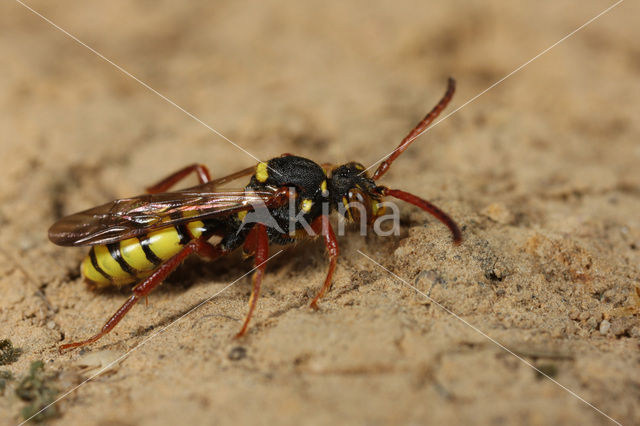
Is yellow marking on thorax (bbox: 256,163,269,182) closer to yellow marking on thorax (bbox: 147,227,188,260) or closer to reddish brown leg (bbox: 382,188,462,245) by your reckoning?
yellow marking on thorax (bbox: 147,227,188,260)

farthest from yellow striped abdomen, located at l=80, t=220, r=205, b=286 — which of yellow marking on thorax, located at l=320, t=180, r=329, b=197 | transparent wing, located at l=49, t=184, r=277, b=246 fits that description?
yellow marking on thorax, located at l=320, t=180, r=329, b=197

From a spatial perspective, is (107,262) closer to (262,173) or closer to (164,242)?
(164,242)

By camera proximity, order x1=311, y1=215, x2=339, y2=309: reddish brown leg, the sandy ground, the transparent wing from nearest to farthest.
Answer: the sandy ground < x1=311, y1=215, x2=339, y2=309: reddish brown leg < the transparent wing

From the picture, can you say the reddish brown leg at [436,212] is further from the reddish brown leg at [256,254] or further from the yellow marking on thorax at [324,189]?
the reddish brown leg at [256,254]

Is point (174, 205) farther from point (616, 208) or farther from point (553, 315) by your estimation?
point (616, 208)

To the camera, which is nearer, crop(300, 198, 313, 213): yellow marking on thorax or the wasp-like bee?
the wasp-like bee

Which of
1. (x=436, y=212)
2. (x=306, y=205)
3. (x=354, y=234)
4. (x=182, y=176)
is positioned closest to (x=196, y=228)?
(x=182, y=176)
